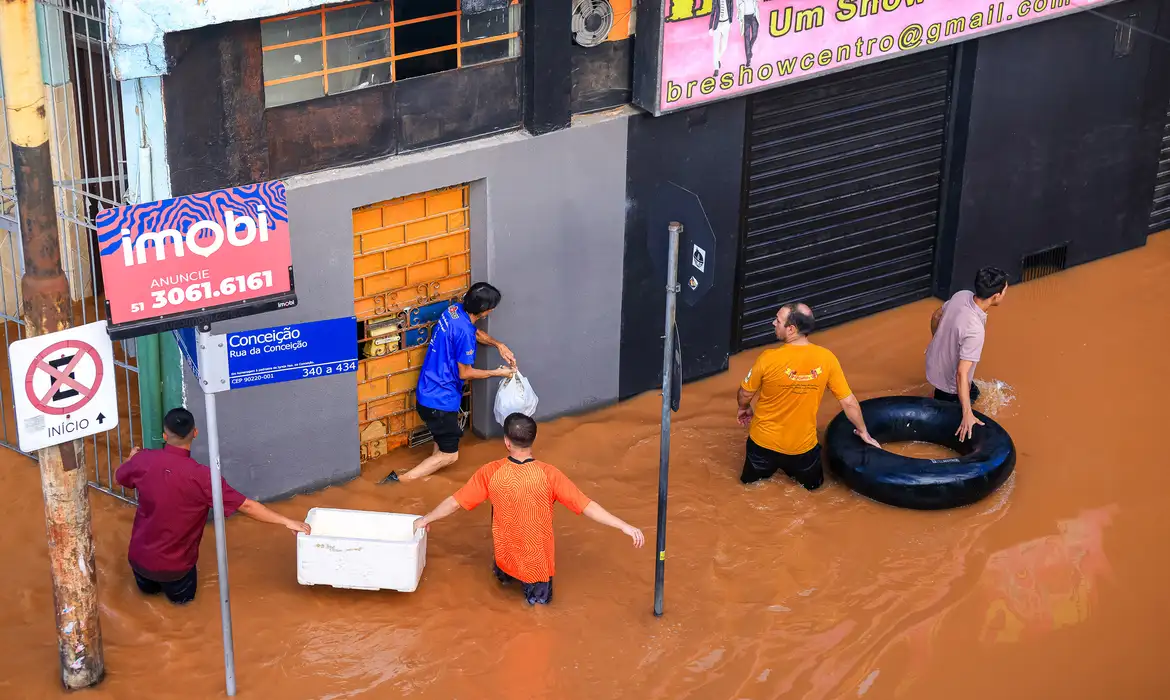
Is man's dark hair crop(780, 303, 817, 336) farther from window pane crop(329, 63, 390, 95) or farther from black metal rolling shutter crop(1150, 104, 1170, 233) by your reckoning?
black metal rolling shutter crop(1150, 104, 1170, 233)

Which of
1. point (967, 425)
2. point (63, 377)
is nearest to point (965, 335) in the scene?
point (967, 425)

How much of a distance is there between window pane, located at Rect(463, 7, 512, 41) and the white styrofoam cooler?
3.39 metres

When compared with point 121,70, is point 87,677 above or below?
below

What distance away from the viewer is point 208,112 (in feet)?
29.3

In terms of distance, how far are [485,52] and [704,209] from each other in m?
2.37

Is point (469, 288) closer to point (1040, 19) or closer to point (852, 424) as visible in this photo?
point (852, 424)

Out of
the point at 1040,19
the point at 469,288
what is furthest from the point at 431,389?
the point at 1040,19

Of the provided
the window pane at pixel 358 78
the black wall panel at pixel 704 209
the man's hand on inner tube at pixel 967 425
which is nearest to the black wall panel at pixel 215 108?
the window pane at pixel 358 78

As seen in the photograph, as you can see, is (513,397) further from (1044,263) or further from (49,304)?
(1044,263)

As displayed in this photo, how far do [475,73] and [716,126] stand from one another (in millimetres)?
2185

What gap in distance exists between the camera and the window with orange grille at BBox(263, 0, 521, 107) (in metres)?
9.26

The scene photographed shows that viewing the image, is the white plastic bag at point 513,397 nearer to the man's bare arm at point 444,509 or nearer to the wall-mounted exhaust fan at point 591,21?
the man's bare arm at point 444,509

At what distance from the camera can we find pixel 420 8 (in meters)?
9.75

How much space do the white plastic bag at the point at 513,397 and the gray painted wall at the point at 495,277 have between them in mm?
324
